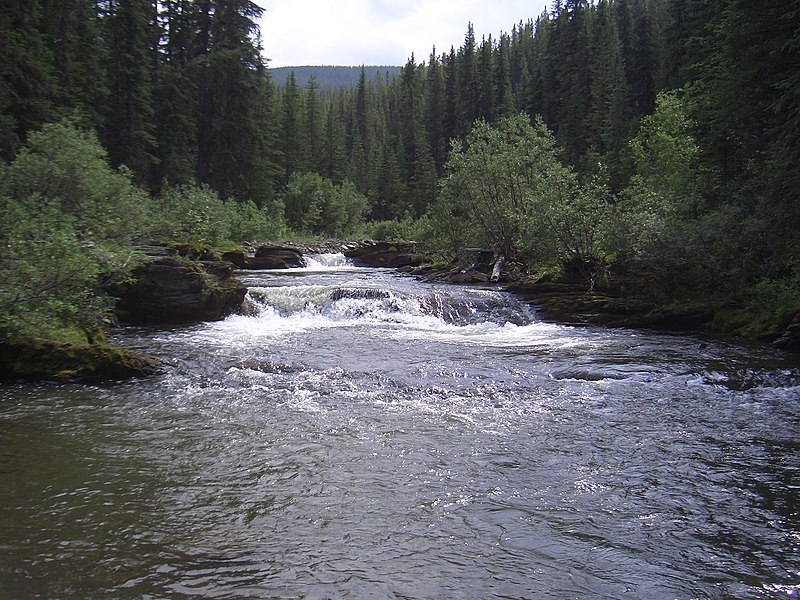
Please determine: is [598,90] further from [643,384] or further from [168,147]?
[643,384]

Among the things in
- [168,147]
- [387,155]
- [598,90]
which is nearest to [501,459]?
[168,147]

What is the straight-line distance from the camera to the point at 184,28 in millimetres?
39656

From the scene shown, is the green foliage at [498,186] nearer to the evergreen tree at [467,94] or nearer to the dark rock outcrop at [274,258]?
the dark rock outcrop at [274,258]

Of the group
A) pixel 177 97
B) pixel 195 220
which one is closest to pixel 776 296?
pixel 195 220

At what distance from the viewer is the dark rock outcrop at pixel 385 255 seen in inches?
1298

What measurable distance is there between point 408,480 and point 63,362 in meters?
6.36

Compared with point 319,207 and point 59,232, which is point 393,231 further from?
point 59,232

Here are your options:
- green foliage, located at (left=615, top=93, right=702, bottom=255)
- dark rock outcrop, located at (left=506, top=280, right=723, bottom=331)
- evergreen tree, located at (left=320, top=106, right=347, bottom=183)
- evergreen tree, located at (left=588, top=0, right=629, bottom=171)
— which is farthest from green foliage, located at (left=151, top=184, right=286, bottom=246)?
evergreen tree, located at (left=320, top=106, right=347, bottom=183)

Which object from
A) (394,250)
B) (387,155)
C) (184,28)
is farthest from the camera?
(387,155)

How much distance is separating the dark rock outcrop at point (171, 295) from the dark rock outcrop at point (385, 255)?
16751mm

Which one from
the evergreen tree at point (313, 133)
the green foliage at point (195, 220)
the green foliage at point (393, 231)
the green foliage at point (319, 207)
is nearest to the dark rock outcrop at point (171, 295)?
the green foliage at point (195, 220)

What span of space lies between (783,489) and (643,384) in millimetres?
4074

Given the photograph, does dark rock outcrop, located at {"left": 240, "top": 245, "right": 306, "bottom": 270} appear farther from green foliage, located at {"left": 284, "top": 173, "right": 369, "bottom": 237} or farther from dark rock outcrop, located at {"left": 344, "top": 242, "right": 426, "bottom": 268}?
green foliage, located at {"left": 284, "top": 173, "right": 369, "bottom": 237}

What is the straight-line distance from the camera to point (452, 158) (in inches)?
1027
